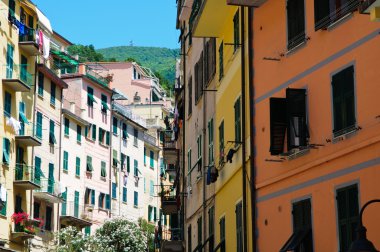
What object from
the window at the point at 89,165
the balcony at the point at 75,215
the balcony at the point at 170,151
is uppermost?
the window at the point at 89,165

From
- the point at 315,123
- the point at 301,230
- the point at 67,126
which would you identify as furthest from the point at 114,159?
the point at 315,123

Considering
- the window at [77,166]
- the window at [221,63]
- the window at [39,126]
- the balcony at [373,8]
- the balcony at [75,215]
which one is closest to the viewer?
the balcony at [373,8]

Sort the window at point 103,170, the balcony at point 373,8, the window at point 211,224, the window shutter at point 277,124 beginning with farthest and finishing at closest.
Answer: the window at point 103,170, the window at point 211,224, the window shutter at point 277,124, the balcony at point 373,8

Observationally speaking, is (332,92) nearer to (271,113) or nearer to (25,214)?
(271,113)

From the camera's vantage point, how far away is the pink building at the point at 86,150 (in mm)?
67750

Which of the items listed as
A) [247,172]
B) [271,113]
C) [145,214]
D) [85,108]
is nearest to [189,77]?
[247,172]

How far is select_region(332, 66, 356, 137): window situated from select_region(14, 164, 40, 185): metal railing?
→ 3894cm

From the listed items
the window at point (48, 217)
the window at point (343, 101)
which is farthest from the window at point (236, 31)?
the window at point (48, 217)

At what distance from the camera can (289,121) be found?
20391mm

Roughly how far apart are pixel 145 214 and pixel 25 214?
33.2m

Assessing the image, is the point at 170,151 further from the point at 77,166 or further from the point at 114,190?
the point at 114,190

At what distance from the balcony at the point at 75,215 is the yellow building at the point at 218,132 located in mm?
29580

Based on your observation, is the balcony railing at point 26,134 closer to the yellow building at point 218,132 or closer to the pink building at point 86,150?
the pink building at point 86,150

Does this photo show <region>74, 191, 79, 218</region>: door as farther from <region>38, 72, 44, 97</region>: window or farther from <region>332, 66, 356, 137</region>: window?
<region>332, 66, 356, 137</region>: window
